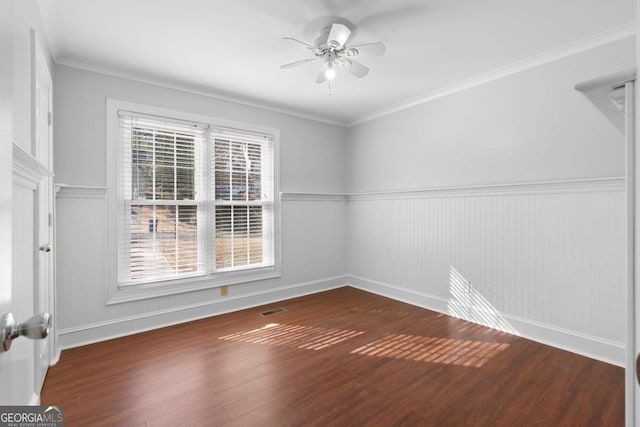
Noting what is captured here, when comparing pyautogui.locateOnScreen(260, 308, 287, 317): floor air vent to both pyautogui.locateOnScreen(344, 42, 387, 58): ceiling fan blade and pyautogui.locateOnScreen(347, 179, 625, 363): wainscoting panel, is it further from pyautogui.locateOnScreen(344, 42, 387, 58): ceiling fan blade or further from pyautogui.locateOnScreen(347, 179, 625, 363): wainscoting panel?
pyautogui.locateOnScreen(344, 42, 387, 58): ceiling fan blade

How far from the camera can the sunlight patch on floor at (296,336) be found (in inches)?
109

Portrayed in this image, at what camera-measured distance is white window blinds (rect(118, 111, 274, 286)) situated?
3102 millimetres

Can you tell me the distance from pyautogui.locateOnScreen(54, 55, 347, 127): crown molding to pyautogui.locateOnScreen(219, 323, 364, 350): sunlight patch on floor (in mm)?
2672

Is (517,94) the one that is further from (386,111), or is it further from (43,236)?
(43,236)

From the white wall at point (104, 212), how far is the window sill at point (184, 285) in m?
0.06

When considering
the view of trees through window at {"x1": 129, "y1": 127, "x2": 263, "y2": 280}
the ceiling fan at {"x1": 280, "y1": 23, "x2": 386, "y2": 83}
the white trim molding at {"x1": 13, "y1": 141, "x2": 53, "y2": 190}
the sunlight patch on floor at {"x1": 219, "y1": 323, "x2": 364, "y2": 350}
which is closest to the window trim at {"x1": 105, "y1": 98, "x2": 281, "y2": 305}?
the view of trees through window at {"x1": 129, "y1": 127, "x2": 263, "y2": 280}

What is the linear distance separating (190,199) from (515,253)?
3453 mm

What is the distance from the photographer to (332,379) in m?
→ 2.18

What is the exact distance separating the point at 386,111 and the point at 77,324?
13.9 ft

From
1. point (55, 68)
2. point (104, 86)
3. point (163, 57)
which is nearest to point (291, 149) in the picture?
→ point (163, 57)

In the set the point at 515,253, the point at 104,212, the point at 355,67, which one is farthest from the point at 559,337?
the point at 104,212

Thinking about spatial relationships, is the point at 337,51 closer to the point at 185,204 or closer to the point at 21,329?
the point at 185,204

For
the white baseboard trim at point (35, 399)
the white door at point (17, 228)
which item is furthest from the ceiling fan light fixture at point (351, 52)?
the white baseboard trim at point (35, 399)

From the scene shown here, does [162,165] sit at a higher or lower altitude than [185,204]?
higher
